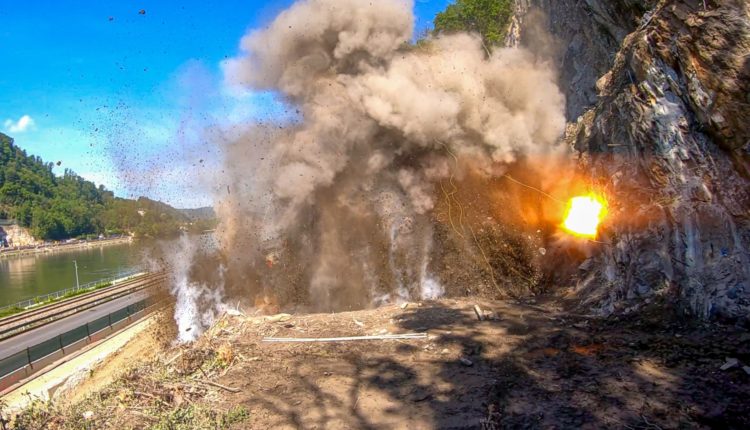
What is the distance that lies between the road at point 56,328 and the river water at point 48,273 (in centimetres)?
327

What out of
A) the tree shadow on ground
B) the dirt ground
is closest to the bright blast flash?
the dirt ground

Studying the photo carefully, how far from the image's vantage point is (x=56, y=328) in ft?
84.3

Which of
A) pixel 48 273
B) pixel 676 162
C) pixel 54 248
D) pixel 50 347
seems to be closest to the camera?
pixel 676 162

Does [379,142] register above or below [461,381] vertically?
above

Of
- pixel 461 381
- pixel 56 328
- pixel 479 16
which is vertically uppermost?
pixel 479 16

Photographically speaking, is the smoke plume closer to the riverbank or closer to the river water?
the river water

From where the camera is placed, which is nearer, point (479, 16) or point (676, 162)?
point (676, 162)

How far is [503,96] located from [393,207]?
15.6ft

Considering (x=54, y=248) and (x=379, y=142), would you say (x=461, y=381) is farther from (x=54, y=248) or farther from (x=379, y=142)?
(x=54, y=248)

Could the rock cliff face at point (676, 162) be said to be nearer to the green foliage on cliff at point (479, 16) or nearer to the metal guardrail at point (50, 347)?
the green foliage on cliff at point (479, 16)

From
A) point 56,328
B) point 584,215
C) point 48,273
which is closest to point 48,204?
point 48,273

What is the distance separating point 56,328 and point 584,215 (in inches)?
1111

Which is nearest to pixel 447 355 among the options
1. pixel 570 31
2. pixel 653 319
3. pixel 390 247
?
pixel 653 319

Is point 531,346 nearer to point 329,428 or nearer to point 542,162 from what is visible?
point 329,428
